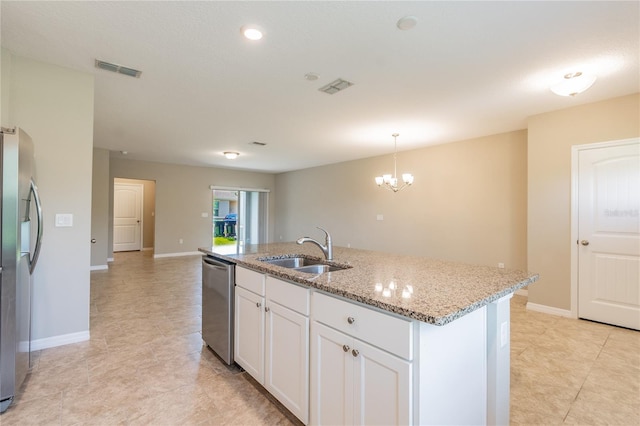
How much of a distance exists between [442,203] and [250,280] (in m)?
4.43

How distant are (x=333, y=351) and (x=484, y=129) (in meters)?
4.41

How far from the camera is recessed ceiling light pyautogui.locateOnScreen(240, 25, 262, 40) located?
208 centimetres

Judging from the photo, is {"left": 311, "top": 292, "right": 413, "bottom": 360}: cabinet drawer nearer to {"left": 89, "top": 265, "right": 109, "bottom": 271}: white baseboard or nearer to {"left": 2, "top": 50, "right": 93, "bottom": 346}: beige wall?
{"left": 2, "top": 50, "right": 93, "bottom": 346}: beige wall

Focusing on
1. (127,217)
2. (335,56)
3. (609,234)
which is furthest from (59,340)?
(127,217)

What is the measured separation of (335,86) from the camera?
3.04 meters

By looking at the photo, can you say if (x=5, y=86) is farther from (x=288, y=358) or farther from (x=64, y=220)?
(x=288, y=358)

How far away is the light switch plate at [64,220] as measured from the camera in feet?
8.70

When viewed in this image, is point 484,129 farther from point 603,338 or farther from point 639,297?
point 603,338

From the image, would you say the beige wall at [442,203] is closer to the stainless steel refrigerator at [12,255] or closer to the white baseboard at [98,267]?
the white baseboard at [98,267]

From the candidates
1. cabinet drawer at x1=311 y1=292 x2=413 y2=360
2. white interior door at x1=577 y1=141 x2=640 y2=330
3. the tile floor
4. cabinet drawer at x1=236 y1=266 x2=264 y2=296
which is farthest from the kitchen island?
white interior door at x1=577 y1=141 x2=640 y2=330

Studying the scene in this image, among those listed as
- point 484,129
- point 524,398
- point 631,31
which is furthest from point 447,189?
point 524,398

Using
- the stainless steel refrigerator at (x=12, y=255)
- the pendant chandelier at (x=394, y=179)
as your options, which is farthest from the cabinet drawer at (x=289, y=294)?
the pendant chandelier at (x=394, y=179)

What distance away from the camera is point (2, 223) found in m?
1.73

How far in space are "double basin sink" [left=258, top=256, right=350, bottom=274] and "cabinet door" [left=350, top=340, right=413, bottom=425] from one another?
2.65 ft
